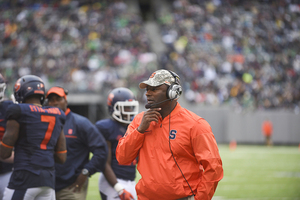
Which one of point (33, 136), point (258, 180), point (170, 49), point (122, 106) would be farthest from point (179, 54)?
point (33, 136)

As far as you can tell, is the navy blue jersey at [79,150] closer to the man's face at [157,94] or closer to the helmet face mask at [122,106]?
the helmet face mask at [122,106]

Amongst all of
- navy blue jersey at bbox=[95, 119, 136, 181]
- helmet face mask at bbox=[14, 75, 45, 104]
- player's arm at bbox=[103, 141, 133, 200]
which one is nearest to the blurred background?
navy blue jersey at bbox=[95, 119, 136, 181]

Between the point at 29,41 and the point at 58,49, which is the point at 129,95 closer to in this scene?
the point at 58,49

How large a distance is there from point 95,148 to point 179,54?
2103 cm

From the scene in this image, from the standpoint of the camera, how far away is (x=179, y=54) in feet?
80.7

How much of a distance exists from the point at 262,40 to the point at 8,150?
2652 centimetres

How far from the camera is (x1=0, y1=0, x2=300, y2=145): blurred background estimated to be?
20844mm

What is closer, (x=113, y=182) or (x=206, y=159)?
(x=206, y=159)

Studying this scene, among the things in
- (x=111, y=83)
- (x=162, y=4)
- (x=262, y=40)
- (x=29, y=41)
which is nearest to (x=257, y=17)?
(x=262, y=40)

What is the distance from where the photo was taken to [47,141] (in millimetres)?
3320

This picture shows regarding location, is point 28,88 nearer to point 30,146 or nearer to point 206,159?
point 30,146

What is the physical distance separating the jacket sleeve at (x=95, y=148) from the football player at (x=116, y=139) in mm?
139

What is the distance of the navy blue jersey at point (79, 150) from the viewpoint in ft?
13.3

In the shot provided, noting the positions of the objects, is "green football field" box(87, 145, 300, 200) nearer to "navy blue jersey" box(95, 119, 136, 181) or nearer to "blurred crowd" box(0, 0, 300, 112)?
"navy blue jersey" box(95, 119, 136, 181)
